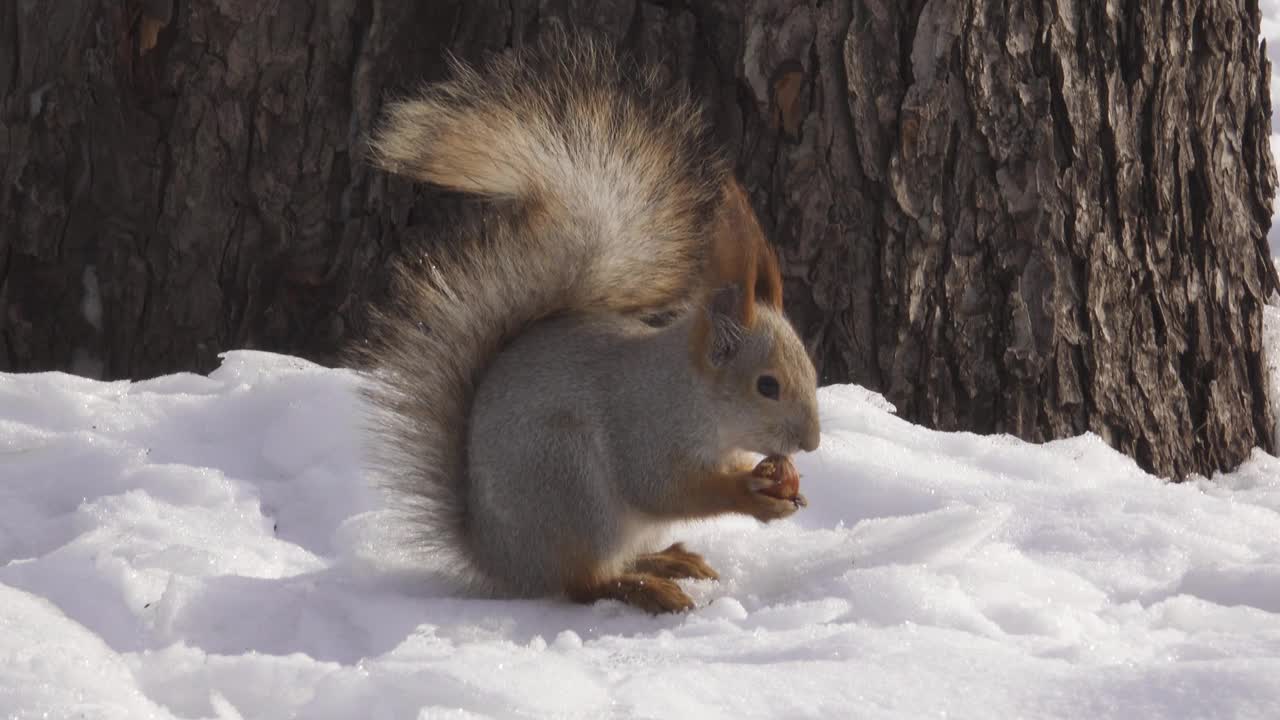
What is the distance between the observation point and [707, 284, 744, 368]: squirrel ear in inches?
81.9

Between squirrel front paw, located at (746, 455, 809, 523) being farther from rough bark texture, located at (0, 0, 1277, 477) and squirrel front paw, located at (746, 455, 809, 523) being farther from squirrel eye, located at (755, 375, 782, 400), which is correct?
rough bark texture, located at (0, 0, 1277, 477)

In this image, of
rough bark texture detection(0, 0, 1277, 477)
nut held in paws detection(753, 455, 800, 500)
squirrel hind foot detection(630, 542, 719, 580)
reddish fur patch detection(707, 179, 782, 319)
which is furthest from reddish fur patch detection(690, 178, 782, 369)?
rough bark texture detection(0, 0, 1277, 477)

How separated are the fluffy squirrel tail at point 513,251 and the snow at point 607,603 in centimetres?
19

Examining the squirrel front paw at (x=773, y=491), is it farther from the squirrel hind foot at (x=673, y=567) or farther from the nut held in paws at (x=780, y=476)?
the squirrel hind foot at (x=673, y=567)

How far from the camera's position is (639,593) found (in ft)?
6.46

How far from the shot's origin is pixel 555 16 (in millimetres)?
2590

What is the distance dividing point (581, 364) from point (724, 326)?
0.20 m

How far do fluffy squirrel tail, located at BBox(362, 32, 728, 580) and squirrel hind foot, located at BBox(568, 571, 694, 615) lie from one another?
0.19 m

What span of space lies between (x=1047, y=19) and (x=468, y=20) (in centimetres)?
96

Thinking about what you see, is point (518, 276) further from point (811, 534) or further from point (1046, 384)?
point (1046, 384)

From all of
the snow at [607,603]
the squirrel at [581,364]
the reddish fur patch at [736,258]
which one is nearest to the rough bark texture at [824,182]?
the snow at [607,603]

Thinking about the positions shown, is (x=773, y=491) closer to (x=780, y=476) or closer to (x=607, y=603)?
(x=780, y=476)

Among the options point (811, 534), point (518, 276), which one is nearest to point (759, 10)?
point (518, 276)

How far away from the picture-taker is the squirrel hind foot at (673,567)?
6.91 feet
